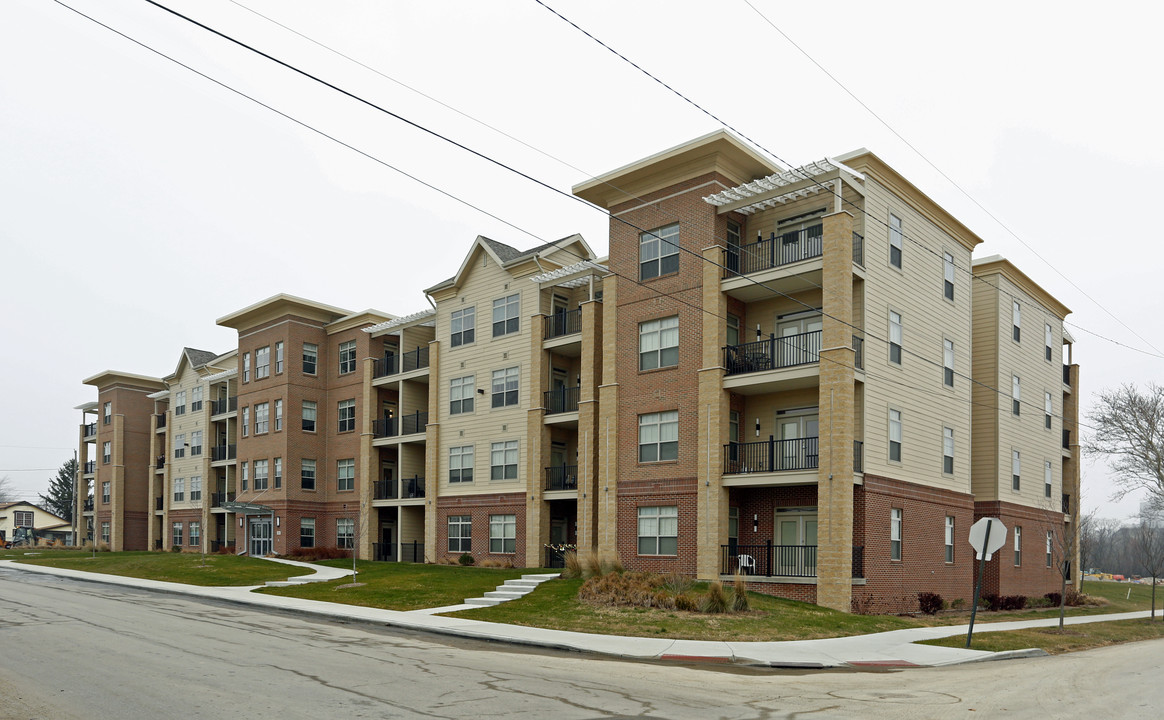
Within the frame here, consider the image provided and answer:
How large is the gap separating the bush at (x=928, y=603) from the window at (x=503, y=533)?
16488 mm

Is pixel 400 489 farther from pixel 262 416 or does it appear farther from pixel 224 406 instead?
pixel 224 406

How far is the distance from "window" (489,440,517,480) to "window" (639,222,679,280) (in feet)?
35.9

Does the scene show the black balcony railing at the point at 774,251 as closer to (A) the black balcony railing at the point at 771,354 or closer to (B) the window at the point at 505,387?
(A) the black balcony railing at the point at 771,354

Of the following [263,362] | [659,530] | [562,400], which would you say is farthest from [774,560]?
[263,362]

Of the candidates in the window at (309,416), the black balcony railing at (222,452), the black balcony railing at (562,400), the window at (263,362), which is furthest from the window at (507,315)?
the black balcony railing at (222,452)

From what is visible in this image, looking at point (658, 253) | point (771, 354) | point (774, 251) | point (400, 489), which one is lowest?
point (400, 489)

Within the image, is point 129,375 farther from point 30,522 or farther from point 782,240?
point 782,240

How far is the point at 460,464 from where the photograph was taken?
41.7 metres

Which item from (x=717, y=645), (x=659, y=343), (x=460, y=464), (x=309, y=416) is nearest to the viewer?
(x=717, y=645)

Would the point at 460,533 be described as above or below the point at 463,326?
below

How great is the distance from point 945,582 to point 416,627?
19256mm

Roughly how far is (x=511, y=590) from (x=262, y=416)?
1169 inches

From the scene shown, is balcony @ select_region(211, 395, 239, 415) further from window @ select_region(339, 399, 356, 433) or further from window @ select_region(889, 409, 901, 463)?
window @ select_region(889, 409, 901, 463)

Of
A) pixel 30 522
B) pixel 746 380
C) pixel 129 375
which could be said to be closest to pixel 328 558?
pixel 746 380
